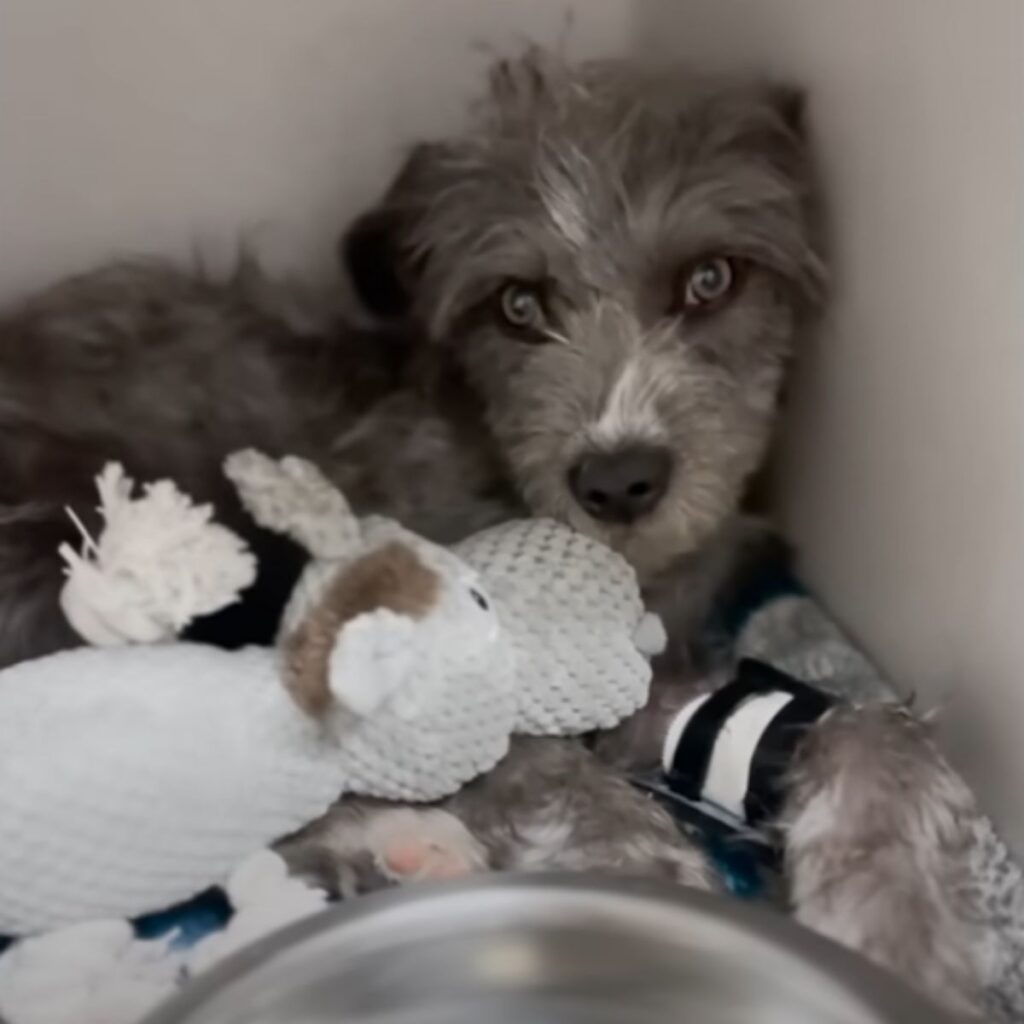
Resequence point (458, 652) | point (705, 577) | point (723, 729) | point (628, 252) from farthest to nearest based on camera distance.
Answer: point (705, 577), point (628, 252), point (723, 729), point (458, 652)

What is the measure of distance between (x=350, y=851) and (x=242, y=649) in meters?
0.18

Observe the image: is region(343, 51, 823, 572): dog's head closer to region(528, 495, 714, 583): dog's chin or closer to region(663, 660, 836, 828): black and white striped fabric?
region(528, 495, 714, 583): dog's chin

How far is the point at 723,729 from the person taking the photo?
1562 millimetres

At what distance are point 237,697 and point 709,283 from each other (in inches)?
23.8

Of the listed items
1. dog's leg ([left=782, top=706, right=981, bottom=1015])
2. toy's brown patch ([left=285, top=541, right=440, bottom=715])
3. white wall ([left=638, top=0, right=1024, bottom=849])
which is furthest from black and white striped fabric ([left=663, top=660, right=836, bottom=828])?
toy's brown patch ([left=285, top=541, right=440, bottom=715])

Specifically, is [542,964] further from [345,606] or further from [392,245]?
[392,245]

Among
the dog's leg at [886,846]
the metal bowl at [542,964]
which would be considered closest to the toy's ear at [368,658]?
the metal bowl at [542,964]

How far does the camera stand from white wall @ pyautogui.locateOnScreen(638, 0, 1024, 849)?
1424 mm

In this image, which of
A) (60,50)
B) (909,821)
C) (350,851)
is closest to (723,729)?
(909,821)

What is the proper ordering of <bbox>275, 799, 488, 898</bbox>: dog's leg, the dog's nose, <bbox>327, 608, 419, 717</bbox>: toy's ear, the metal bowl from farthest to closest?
the dog's nose < <bbox>275, 799, 488, 898</bbox>: dog's leg < <bbox>327, 608, 419, 717</bbox>: toy's ear < the metal bowl

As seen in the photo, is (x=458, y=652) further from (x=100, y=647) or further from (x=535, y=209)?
(x=535, y=209)

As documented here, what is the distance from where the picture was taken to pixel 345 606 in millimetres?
1394

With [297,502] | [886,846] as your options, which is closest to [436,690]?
[297,502]

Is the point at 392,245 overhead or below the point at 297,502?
overhead
